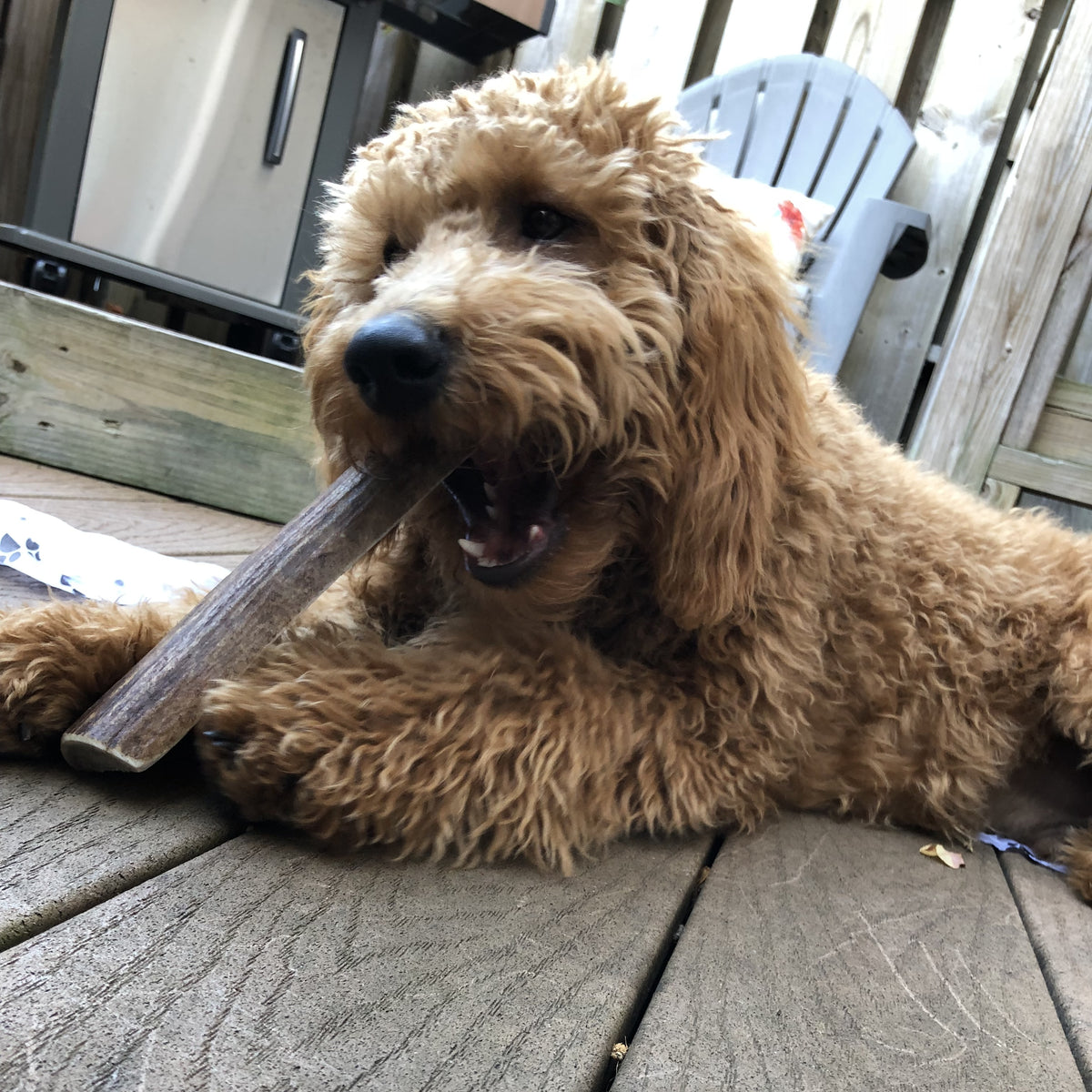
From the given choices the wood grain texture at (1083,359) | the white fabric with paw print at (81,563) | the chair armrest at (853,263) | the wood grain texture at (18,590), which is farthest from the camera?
the wood grain texture at (1083,359)

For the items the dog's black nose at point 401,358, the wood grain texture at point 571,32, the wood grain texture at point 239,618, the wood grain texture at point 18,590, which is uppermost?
the wood grain texture at point 571,32

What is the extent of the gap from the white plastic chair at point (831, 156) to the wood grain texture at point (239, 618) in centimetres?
247

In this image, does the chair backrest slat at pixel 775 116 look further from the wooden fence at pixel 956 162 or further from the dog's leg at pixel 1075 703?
the dog's leg at pixel 1075 703

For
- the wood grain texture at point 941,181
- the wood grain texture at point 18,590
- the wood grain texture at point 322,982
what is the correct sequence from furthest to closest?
the wood grain texture at point 941,181 → the wood grain texture at point 18,590 → the wood grain texture at point 322,982

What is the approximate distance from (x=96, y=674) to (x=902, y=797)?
1.41 metres

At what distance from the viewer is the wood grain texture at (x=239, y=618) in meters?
1.10

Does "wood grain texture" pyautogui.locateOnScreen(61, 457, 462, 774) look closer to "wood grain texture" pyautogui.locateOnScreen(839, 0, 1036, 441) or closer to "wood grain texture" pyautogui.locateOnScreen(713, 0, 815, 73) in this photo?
"wood grain texture" pyautogui.locateOnScreen(839, 0, 1036, 441)

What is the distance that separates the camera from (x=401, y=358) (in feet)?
3.84

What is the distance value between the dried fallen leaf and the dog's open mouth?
92cm

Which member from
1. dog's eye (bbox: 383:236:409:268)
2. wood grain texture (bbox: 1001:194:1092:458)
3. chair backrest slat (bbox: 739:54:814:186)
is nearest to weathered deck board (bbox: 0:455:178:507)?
dog's eye (bbox: 383:236:409:268)

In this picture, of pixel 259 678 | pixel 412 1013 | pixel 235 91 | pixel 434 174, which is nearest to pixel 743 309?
pixel 434 174

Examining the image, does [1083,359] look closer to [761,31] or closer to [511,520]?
[761,31]

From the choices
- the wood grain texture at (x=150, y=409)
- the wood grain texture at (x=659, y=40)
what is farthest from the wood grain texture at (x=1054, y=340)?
the wood grain texture at (x=150, y=409)

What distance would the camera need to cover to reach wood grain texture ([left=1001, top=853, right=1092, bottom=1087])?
44.8 inches
